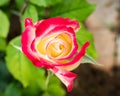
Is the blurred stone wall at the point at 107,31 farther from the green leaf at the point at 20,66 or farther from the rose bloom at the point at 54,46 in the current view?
the rose bloom at the point at 54,46

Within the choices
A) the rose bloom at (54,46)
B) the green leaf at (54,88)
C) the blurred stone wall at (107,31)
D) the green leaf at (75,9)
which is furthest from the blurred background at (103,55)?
the rose bloom at (54,46)

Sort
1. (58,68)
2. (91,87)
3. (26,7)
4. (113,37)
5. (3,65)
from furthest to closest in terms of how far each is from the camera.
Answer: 1. (113,37)
2. (91,87)
3. (3,65)
4. (26,7)
5. (58,68)

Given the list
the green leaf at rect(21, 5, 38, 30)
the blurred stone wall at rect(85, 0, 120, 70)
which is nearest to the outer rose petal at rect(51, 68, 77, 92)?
the green leaf at rect(21, 5, 38, 30)

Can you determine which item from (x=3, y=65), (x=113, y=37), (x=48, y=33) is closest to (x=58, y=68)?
(x=48, y=33)

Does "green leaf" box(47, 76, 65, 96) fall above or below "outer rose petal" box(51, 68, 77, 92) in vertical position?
below

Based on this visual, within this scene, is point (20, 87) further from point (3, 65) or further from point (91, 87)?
point (91, 87)

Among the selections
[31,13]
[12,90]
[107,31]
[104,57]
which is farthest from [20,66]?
[107,31]

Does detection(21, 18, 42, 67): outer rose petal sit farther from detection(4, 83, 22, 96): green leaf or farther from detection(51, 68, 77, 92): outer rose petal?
detection(4, 83, 22, 96): green leaf
